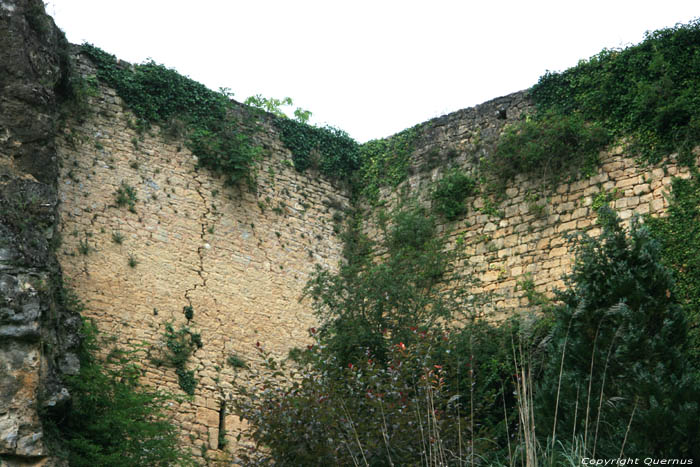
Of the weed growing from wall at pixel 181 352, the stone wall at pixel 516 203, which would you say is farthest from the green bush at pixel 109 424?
the stone wall at pixel 516 203

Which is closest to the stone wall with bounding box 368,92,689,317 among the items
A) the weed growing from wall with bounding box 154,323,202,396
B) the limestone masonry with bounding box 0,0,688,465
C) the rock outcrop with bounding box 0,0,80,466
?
the limestone masonry with bounding box 0,0,688,465

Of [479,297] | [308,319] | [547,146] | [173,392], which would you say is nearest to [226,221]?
[308,319]

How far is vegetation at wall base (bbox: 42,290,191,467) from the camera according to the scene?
25.9 ft

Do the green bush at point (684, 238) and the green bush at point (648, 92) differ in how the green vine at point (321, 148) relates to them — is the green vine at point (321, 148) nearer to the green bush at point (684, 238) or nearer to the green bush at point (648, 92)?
the green bush at point (648, 92)

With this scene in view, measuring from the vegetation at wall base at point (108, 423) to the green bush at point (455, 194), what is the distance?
4.94 metres

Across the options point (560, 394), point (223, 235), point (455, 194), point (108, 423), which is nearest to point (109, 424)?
point (108, 423)

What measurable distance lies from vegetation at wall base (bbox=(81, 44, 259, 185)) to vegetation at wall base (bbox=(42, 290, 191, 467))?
134 inches

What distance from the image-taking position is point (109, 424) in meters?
8.36

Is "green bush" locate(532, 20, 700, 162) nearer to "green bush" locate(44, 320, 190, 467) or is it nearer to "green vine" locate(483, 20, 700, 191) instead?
"green vine" locate(483, 20, 700, 191)

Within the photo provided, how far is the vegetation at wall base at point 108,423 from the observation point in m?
7.89

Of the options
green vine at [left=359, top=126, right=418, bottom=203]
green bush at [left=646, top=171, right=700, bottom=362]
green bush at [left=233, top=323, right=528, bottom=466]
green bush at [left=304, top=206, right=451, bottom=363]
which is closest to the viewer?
green bush at [left=233, top=323, right=528, bottom=466]

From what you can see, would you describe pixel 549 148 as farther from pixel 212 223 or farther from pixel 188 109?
pixel 188 109

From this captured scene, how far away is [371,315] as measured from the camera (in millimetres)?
10094

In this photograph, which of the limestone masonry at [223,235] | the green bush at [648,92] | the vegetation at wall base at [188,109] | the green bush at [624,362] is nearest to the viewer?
the green bush at [624,362]
